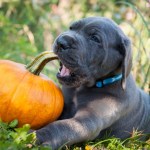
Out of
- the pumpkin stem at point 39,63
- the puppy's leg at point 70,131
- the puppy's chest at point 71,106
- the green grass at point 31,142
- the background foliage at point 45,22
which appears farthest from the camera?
the background foliage at point 45,22

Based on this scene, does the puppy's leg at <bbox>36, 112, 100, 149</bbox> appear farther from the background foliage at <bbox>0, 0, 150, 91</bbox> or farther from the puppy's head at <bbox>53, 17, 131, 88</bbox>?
the background foliage at <bbox>0, 0, 150, 91</bbox>

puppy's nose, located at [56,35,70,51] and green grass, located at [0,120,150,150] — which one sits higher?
puppy's nose, located at [56,35,70,51]

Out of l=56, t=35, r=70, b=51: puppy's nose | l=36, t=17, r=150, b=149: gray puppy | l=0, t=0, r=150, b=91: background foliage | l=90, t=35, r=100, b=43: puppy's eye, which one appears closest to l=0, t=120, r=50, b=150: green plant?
l=36, t=17, r=150, b=149: gray puppy

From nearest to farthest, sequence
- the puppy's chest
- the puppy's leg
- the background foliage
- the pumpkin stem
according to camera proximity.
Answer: the puppy's leg < the pumpkin stem < the puppy's chest < the background foliage

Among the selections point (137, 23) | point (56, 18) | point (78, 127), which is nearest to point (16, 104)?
point (78, 127)

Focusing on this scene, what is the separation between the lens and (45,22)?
8.88 meters

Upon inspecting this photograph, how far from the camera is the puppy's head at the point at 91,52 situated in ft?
Result: 12.0

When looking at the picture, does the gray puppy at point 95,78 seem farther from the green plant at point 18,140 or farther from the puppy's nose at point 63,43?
the green plant at point 18,140

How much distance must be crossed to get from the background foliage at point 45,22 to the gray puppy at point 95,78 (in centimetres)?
142

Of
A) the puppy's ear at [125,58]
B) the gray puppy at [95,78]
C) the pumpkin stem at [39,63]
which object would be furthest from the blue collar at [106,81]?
the pumpkin stem at [39,63]

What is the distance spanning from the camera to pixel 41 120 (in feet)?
12.1

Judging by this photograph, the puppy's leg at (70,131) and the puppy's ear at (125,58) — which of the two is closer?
the puppy's leg at (70,131)

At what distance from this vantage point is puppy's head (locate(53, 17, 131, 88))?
3.65 meters

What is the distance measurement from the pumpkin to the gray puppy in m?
0.15
